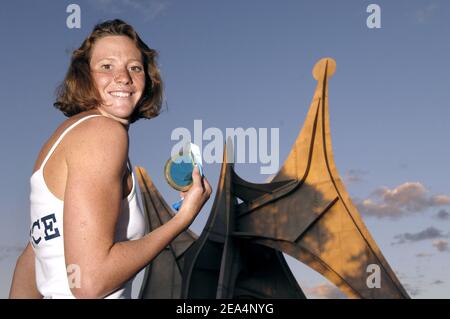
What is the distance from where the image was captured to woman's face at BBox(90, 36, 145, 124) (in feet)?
6.52

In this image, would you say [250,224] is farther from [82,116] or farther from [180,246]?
[82,116]

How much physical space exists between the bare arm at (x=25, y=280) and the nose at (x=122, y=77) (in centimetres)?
76

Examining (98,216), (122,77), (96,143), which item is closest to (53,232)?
(98,216)

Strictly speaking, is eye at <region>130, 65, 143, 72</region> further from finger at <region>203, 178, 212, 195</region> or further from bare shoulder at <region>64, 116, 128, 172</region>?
finger at <region>203, 178, 212, 195</region>

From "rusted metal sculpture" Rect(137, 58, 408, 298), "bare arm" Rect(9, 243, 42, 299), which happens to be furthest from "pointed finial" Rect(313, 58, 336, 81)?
"bare arm" Rect(9, 243, 42, 299)

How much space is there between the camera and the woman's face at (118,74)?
1986mm

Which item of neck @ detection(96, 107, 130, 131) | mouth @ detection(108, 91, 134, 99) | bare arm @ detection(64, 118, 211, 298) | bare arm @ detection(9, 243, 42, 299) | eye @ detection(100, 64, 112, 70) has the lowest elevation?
bare arm @ detection(9, 243, 42, 299)

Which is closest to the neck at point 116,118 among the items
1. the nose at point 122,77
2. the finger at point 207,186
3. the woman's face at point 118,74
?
the woman's face at point 118,74

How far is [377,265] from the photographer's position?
596 inches

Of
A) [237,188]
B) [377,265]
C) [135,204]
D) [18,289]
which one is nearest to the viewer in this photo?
[135,204]

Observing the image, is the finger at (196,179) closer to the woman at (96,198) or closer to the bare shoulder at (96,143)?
the woman at (96,198)

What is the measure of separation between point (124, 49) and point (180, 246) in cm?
1859

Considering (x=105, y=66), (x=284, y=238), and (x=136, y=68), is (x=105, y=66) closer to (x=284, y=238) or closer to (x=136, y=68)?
(x=136, y=68)
